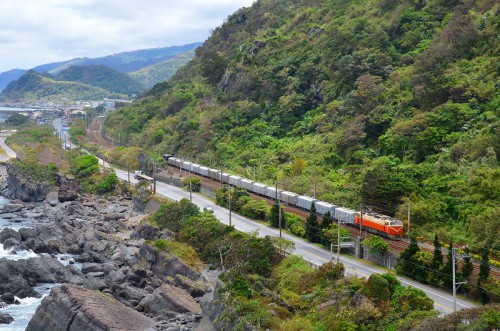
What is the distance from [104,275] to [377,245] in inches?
764

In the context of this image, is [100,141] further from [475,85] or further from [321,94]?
[475,85]

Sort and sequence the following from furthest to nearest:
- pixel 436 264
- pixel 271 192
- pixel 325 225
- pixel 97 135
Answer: pixel 97 135
pixel 271 192
pixel 325 225
pixel 436 264

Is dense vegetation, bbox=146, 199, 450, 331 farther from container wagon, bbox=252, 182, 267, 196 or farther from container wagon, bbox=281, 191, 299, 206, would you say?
container wagon, bbox=252, 182, 267, 196

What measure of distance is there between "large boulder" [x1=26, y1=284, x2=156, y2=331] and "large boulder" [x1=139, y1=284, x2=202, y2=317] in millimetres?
1915

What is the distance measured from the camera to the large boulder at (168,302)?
4056 centimetres

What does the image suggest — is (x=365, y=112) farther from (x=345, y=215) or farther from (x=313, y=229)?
(x=313, y=229)

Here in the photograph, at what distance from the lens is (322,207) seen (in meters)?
57.0

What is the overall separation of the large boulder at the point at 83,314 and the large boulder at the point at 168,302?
1915 mm

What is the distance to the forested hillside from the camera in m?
52.2

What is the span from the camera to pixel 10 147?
469 feet

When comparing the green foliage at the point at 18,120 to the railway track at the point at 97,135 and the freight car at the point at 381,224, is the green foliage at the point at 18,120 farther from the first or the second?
the freight car at the point at 381,224

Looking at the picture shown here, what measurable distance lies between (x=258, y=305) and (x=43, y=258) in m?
24.4

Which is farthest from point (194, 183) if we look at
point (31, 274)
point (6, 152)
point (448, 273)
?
point (6, 152)

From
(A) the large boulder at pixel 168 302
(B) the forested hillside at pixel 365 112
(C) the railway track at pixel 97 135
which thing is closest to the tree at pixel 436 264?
(B) the forested hillside at pixel 365 112
